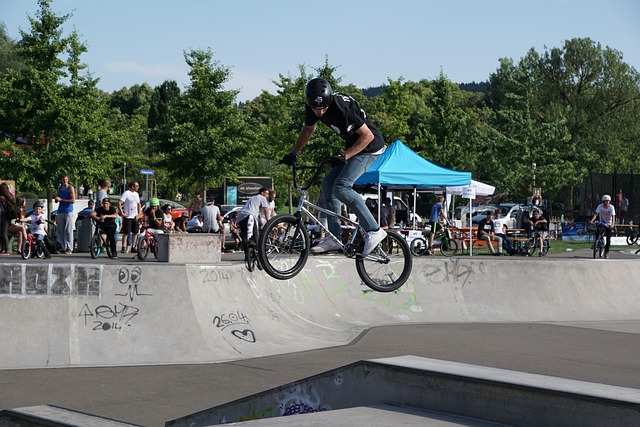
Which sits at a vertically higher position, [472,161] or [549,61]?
[549,61]

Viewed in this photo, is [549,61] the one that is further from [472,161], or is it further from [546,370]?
[546,370]

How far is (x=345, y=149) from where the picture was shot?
744 centimetres

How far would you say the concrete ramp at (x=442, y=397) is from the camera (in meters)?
5.00

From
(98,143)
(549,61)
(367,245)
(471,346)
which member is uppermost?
(549,61)

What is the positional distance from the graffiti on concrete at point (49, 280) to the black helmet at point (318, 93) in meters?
5.61

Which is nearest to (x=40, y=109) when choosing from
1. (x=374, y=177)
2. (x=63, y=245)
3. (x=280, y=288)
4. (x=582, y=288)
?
(x=63, y=245)

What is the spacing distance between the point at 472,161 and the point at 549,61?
16.9 metres

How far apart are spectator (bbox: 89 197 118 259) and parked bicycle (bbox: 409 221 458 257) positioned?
8.60 metres

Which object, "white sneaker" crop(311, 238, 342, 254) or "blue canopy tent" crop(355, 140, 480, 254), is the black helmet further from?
"blue canopy tent" crop(355, 140, 480, 254)

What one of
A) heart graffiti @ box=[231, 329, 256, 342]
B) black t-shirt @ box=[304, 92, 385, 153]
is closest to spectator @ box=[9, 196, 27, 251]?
heart graffiti @ box=[231, 329, 256, 342]

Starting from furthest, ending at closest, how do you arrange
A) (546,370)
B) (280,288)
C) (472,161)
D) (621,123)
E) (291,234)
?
(621,123)
(472,161)
(280,288)
(546,370)
(291,234)

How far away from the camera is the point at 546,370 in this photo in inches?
434

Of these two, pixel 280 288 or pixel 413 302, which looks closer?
pixel 280 288

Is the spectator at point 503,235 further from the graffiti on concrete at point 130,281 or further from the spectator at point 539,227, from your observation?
the graffiti on concrete at point 130,281
